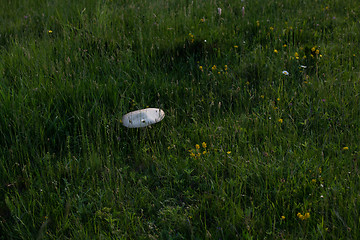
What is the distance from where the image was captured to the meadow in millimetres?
1985

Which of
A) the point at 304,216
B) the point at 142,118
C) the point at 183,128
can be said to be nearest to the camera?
the point at 304,216

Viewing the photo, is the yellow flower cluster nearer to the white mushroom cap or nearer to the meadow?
the meadow

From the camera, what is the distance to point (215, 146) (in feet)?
8.13

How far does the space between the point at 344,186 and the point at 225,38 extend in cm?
232

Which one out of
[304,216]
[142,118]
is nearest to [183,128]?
[142,118]

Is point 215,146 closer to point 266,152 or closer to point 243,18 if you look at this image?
point 266,152

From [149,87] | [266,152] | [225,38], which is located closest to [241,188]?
[266,152]

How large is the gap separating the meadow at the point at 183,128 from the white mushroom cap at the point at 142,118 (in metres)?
0.10

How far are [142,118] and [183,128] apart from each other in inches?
13.6

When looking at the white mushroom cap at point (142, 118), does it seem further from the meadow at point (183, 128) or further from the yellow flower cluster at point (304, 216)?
the yellow flower cluster at point (304, 216)

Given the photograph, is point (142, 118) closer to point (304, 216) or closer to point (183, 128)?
point (183, 128)

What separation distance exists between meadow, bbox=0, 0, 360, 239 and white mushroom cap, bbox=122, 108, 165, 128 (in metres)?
0.10

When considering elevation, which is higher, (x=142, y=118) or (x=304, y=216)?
(x=142, y=118)

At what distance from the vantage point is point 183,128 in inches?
108
